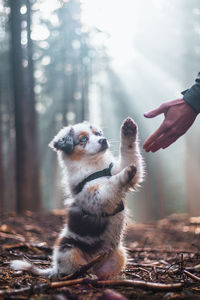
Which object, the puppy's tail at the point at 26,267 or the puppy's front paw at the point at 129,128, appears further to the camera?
the puppy's front paw at the point at 129,128

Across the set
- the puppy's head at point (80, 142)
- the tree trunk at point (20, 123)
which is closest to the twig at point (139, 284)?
the puppy's head at point (80, 142)

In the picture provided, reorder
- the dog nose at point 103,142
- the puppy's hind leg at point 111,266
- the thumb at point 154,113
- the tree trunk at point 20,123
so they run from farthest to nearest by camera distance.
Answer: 1. the tree trunk at point 20,123
2. the dog nose at point 103,142
3. the puppy's hind leg at point 111,266
4. the thumb at point 154,113

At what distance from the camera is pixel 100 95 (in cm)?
2950

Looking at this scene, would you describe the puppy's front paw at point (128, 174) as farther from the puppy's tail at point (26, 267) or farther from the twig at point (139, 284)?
the puppy's tail at point (26, 267)

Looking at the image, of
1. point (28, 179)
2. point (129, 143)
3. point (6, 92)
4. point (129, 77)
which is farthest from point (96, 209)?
point (6, 92)

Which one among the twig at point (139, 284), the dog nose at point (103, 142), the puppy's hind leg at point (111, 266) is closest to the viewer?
the twig at point (139, 284)

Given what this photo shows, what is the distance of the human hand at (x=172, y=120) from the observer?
3.97 metres

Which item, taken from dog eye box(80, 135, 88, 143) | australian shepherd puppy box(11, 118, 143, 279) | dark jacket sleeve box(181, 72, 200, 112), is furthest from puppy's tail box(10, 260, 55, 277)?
dark jacket sleeve box(181, 72, 200, 112)

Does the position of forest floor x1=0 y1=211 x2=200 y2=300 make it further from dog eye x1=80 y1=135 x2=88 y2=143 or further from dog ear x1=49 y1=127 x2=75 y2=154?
dog eye x1=80 y1=135 x2=88 y2=143

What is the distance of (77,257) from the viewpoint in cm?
406

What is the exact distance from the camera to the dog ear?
4.61 m

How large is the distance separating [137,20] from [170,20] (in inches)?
118

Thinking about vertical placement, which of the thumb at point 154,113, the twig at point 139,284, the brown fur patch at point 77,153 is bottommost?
the twig at point 139,284

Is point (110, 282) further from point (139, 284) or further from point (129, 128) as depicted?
point (129, 128)
